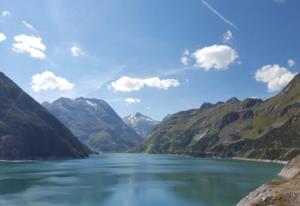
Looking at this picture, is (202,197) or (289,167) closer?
(202,197)

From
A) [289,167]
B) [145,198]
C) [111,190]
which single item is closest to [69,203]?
[145,198]

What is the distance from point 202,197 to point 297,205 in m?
51.7

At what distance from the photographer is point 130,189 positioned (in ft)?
401

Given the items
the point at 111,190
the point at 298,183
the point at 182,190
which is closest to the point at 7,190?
the point at 111,190

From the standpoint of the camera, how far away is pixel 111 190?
11931 cm

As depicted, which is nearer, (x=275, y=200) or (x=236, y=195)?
(x=275, y=200)

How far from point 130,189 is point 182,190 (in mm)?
15263

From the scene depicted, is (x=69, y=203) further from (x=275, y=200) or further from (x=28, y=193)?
(x=275, y=200)

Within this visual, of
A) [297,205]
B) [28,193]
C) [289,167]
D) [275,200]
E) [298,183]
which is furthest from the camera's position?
[289,167]

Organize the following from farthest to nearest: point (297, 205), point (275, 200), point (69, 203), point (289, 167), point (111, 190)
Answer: point (289, 167), point (111, 190), point (69, 203), point (275, 200), point (297, 205)

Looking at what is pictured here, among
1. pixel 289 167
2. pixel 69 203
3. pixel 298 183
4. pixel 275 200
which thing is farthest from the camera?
pixel 289 167

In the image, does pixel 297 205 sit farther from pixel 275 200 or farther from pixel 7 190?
pixel 7 190

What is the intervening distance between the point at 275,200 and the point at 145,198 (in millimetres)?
49242

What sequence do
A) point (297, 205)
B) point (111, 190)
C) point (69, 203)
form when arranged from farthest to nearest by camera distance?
point (111, 190) → point (69, 203) → point (297, 205)
